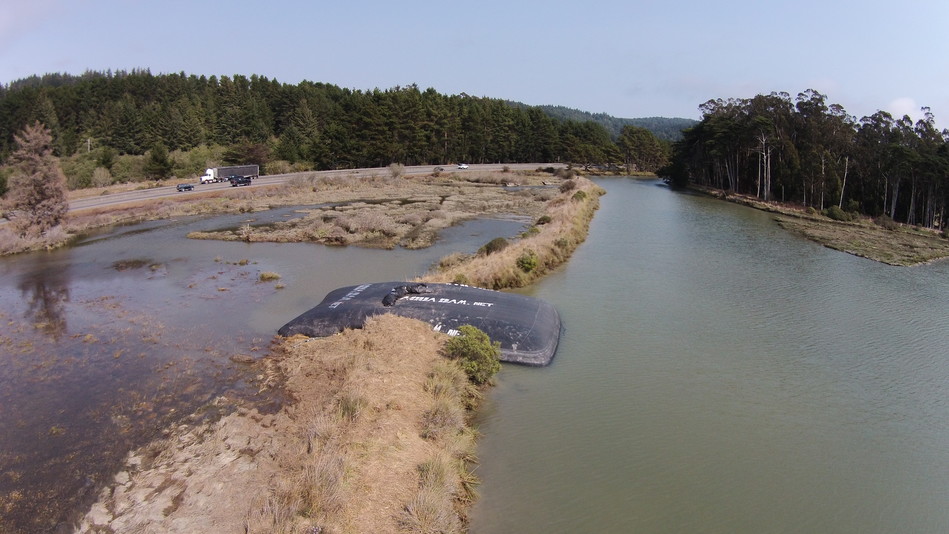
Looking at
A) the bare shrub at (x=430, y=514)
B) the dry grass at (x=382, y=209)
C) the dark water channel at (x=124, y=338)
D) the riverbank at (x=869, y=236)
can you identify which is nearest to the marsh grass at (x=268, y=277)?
the dark water channel at (x=124, y=338)

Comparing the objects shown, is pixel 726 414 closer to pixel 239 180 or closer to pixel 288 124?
pixel 239 180

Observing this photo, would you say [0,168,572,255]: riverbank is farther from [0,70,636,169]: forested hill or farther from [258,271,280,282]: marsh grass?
[0,70,636,169]: forested hill

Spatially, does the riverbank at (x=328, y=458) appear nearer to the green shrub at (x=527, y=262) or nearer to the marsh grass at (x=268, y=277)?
the green shrub at (x=527, y=262)

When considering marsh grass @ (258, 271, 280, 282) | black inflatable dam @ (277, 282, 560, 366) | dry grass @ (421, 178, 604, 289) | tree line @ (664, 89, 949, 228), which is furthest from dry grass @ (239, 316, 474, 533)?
tree line @ (664, 89, 949, 228)

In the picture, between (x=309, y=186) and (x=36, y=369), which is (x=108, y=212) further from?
(x=36, y=369)

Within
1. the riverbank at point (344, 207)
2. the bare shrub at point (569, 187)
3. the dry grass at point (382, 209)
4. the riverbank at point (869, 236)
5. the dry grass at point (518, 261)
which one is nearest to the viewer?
the dry grass at point (518, 261)

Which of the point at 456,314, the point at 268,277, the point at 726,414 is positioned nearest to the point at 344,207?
the point at 268,277
